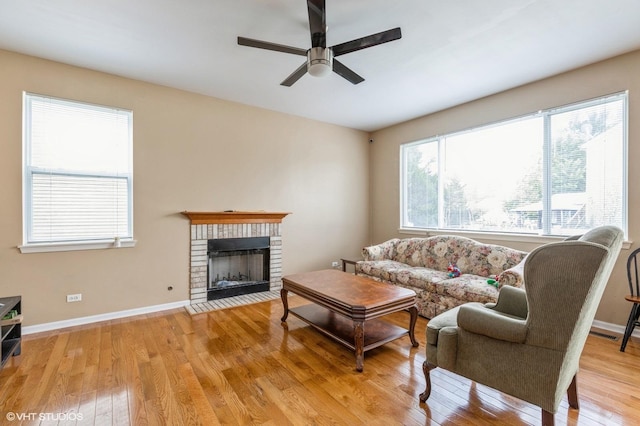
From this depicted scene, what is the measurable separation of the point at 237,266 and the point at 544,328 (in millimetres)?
3868

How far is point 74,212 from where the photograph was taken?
3.30 m

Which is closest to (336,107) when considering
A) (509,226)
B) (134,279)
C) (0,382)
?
(509,226)

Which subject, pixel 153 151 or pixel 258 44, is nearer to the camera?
pixel 258 44

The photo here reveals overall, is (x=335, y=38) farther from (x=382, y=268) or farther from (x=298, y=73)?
(x=382, y=268)

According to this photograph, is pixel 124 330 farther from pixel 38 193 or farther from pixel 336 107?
pixel 336 107

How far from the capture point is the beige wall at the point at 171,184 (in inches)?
118

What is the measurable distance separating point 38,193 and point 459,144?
543cm

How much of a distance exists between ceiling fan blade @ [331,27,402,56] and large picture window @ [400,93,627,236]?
2.67 metres

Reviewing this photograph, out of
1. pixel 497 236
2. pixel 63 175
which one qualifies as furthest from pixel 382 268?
pixel 63 175

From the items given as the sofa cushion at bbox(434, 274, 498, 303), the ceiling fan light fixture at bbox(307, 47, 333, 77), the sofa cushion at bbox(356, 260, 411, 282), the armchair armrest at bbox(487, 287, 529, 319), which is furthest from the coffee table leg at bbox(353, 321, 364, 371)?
the ceiling fan light fixture at bbox(307, 47, 333, 77)

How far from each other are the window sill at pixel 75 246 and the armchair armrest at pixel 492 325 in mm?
3650

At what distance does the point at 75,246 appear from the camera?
3.24 meters

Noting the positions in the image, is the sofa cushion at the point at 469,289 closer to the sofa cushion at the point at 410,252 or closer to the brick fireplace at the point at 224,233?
the sofa cushion at the point at 410,252

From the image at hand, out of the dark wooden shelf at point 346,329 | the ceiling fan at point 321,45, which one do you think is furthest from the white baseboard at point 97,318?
the ceiling fan at point 321,45
